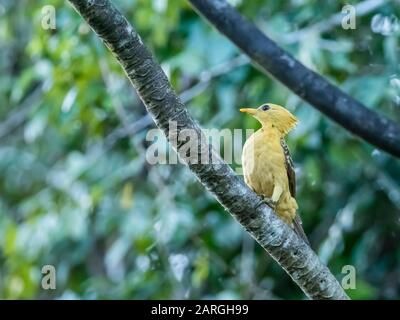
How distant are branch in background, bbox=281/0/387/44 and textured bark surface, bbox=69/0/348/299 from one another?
74.6 inches

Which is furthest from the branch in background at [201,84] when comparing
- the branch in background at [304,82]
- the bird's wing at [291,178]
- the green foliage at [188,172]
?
the bird's wing at [291,178]

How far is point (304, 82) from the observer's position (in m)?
2.91

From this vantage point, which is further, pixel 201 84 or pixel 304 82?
pixel 201 84

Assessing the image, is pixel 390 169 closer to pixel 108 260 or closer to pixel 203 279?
pixel 203 279

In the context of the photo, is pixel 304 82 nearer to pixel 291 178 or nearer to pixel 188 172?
pixel 291 178

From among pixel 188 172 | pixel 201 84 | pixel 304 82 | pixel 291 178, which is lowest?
pixel 291 178

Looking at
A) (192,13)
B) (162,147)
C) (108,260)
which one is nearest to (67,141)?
(108,260)

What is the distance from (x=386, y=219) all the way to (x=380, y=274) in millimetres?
377

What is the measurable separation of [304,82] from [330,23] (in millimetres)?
1327

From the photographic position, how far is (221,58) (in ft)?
13.2

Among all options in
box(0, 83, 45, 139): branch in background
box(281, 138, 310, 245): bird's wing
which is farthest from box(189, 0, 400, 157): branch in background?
box(0, 83, 45, 139): branch in background

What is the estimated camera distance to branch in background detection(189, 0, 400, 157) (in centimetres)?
286

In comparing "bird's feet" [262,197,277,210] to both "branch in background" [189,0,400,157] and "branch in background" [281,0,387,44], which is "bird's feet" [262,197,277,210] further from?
"branch in background" [281,0,387,44]

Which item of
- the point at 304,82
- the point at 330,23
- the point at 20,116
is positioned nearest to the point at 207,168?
the point at 304,82
